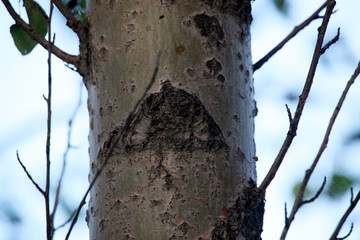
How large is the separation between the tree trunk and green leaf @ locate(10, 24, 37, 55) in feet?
1.17

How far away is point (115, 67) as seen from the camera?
2.69 ft

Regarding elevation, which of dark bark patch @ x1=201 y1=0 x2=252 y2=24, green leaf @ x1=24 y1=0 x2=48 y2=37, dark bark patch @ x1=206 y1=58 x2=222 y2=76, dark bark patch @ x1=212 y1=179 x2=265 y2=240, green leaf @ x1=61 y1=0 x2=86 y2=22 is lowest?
dark bark patch @ x1=212 y1=179 x2=265 y2=240

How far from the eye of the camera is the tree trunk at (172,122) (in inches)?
28.8

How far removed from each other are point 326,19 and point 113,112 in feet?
1.20

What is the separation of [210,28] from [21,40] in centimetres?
56

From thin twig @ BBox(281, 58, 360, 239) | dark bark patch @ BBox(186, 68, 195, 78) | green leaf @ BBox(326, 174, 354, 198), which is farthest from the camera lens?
green leaf @ BBox(326, 174, 354, 198)

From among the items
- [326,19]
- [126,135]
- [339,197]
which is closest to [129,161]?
[126,135]

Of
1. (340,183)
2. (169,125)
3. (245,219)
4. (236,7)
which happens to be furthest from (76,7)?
(340,183)

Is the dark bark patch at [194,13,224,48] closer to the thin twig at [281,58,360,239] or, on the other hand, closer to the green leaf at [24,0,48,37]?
the thin twig at [281,58,360,239]

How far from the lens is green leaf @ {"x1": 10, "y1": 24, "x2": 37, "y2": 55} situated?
1.18 meters

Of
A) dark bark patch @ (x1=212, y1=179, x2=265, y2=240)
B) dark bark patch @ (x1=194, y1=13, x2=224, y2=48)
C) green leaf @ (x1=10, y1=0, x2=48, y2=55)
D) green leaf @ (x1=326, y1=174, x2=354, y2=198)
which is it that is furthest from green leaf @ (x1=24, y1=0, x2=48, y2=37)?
green leaf @ (x1=326, y1=174, x2=354, y2=198)

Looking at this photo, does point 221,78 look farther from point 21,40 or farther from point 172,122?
point 21,40

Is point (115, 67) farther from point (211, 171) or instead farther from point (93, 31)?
point (211, 171)

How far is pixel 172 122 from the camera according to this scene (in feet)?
2.43
